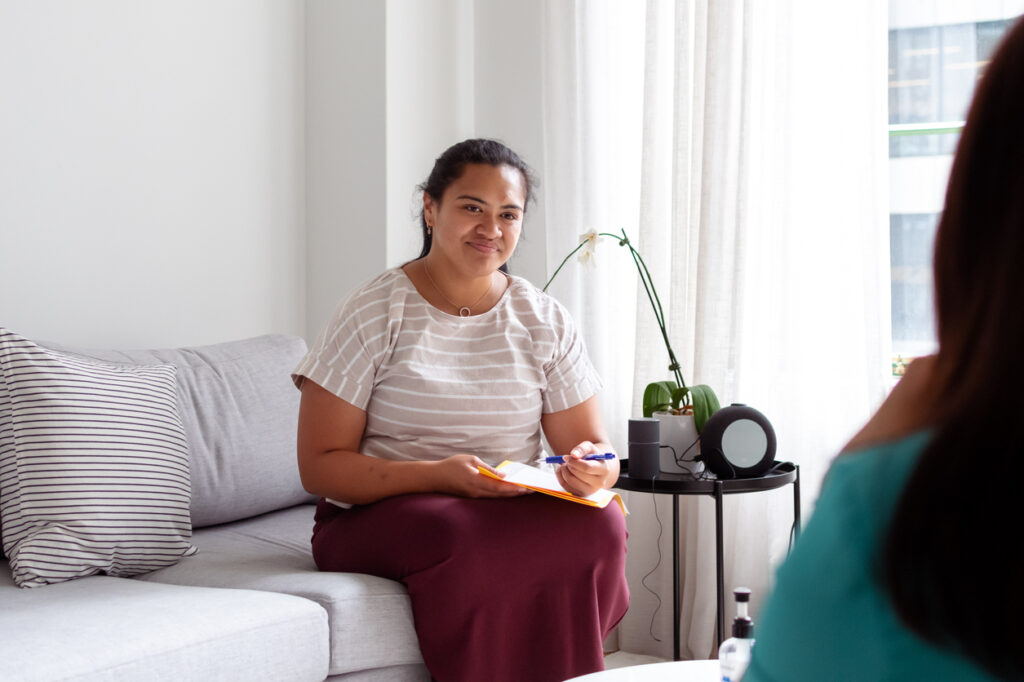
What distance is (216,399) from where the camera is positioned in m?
2.25

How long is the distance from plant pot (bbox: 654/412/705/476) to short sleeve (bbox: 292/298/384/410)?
2.54 feet

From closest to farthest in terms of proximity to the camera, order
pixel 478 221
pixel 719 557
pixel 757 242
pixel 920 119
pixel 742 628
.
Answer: pixel 742 628
pixel 478 221
pixel 719 557
pixel 920 119
pixel 757 242

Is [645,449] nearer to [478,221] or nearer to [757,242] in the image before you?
[478,221]

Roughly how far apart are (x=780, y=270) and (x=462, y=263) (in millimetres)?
987

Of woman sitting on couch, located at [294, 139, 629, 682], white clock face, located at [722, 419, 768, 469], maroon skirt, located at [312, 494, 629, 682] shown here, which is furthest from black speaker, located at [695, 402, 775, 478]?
maroon skirt, located at [312, 494, 629, 682]

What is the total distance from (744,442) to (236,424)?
3.76 feet

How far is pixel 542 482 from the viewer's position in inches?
71.0

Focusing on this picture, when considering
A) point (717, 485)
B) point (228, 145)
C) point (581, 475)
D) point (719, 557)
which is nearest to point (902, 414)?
point (581, 475)

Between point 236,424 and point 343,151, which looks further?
point 343,151

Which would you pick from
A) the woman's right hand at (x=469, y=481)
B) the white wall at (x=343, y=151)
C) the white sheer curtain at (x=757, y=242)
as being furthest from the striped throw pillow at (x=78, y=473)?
the white sheer curtain at (x=757, y=242)

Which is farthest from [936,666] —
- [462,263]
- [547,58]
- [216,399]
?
[547,58]

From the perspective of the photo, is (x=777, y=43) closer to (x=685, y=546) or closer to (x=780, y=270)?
(x=780, y=270)

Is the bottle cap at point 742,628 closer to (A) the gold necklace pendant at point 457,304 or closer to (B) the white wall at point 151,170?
(A) the gold necklace pendant at point 457,304

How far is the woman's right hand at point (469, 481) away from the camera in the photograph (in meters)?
1.79
